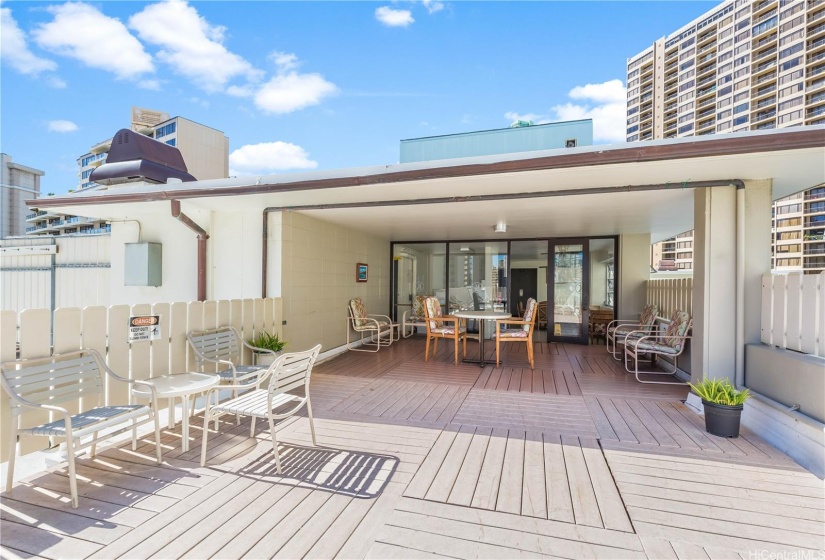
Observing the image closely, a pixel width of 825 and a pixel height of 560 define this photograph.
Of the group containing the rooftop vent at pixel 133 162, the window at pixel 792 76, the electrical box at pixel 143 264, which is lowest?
the electrical box at pixel 143 264

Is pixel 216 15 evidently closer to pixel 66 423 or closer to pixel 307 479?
pixel 66 423

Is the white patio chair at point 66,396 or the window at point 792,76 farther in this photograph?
the window at point 792,76

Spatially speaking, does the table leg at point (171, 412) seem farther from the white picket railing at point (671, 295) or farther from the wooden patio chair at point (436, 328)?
the white picket railing at point (671, 295)

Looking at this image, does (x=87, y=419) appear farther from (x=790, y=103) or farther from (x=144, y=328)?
(x=790, y=103)

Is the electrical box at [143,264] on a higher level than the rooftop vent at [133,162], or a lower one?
lower

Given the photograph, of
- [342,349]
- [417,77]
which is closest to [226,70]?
[417,77]

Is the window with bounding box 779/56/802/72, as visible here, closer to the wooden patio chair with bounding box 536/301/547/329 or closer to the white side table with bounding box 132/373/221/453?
the wooden patio chair with bounding box 536/301/547/329

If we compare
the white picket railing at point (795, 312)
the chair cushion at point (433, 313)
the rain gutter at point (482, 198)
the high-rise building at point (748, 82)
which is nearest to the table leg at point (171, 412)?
the rain gutter at point (482, 198)

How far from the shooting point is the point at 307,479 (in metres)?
2.33

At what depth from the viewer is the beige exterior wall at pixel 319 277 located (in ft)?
17.2

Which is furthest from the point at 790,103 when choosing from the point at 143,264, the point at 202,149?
the point at 202,149

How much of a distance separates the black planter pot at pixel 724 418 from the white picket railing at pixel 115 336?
14.8ft

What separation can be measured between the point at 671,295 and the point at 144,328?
6.56 meters

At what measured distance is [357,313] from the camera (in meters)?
6.97
